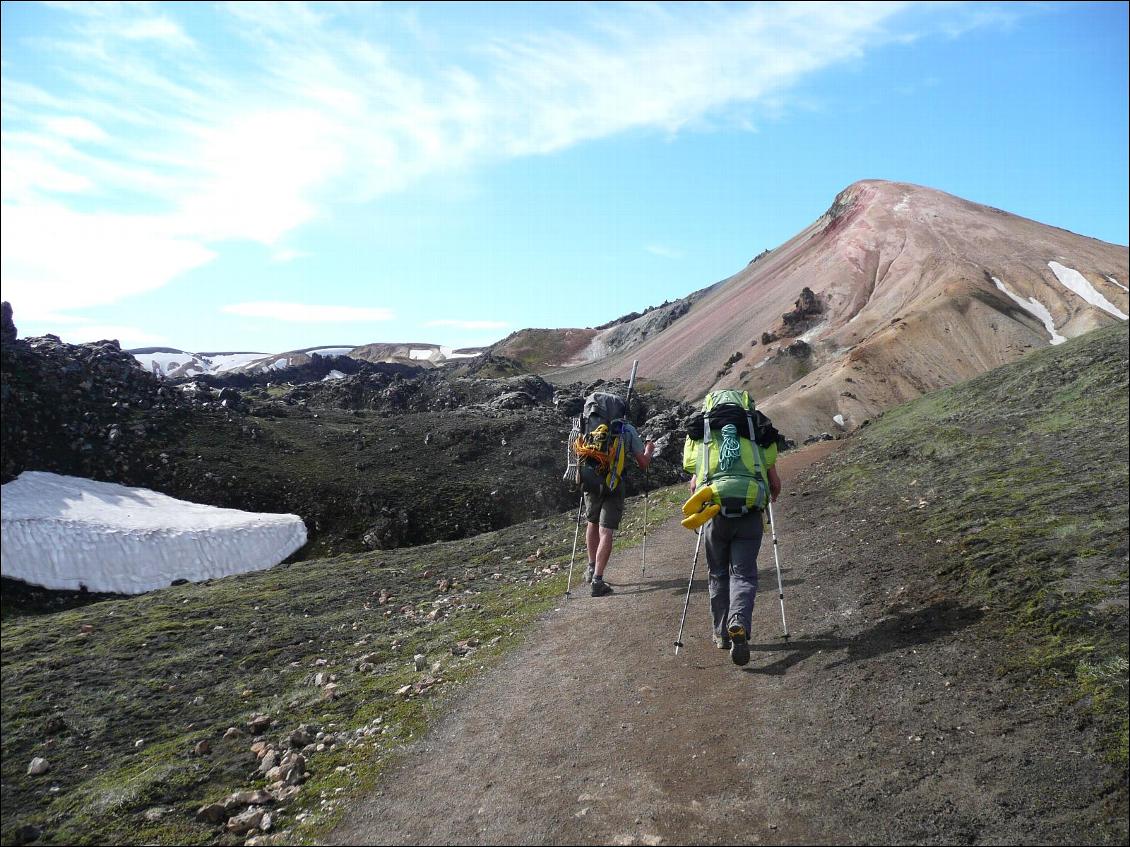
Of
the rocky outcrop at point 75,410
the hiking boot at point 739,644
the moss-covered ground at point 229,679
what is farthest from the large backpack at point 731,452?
the rocky outcrop at point 75,410

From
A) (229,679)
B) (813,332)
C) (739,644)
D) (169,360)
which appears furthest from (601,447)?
(169,360)

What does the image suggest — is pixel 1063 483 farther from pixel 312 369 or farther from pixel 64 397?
pixel 312 369

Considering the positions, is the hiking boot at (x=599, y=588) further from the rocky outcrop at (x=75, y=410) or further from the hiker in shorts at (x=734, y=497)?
the rocky outcrop at (x=75, y=410)

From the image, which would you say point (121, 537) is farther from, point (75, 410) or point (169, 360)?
point (169, 360)

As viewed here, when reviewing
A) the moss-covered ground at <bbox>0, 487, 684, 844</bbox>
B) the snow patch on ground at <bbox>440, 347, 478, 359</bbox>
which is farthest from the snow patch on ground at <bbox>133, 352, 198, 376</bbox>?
the moss-covered ground at <bbox>0, 487, 684, 844</bbox>

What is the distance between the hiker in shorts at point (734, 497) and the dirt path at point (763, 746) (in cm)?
46

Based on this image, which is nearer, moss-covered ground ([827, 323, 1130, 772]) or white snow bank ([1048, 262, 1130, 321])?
moss-covered ground ([827, 323, 1130, 772])

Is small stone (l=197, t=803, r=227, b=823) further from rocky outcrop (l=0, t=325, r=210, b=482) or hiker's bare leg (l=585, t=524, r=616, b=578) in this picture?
rocky outcrop (l=0, t=325, r=210, b=482)

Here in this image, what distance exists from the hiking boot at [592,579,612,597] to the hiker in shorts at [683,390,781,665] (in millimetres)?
2948

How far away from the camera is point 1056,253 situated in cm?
7000

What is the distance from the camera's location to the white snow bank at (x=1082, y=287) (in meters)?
58.5

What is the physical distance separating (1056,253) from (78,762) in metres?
84.9

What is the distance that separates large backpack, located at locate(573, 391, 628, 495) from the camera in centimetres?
1004

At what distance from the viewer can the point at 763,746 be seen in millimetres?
5258
